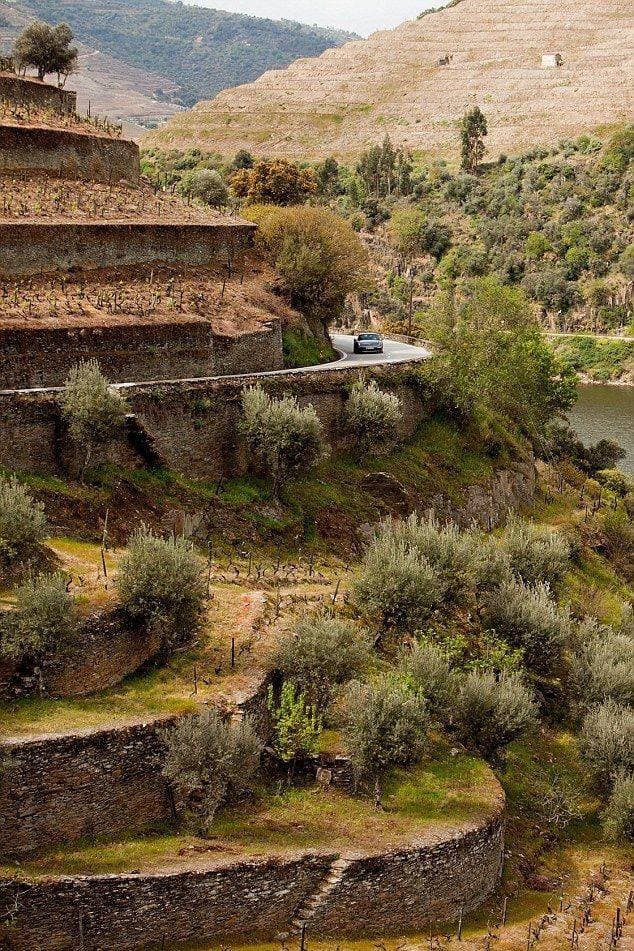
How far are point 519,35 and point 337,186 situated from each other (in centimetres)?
8466

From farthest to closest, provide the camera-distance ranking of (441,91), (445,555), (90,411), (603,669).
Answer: (441,91)
(90,411)
(445,555)
(603,669)

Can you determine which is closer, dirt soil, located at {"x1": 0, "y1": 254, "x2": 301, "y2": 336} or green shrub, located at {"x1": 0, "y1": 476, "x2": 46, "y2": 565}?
green shrub, located at {"x1": 0, "y1": 476, "x2": 46, "y2": 565}

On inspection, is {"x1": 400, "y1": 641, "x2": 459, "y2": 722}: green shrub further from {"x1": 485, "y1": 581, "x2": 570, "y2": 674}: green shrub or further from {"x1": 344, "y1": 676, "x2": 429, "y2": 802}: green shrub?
{"x1": 485, "y1": 581, "x2": 570, "y2": 674}: green shrub

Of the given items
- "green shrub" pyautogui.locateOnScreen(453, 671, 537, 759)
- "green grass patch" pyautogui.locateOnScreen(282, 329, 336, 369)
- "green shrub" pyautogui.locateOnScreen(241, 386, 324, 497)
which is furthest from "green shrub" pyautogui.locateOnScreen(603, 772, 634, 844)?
"green grass patch" pyautogui.locateOnScreen(282, 329, 336, 369)

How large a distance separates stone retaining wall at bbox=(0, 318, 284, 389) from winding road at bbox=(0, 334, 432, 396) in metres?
0.35

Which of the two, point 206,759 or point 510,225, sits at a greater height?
point 510,225

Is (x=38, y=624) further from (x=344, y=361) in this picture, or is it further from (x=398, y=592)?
(x=344, y=361)

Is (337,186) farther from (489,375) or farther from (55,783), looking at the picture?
(55,783)

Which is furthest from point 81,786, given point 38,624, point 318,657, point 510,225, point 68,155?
point 510,225

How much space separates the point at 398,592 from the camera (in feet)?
84.3

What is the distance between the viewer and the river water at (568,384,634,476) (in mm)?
68375

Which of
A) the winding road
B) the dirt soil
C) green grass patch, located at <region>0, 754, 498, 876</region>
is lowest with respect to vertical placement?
green grass patch, located at <region>0, 754, 498, 876</region>

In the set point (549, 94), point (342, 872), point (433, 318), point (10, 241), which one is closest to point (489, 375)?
point (433, 318)

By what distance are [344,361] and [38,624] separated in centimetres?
2576
